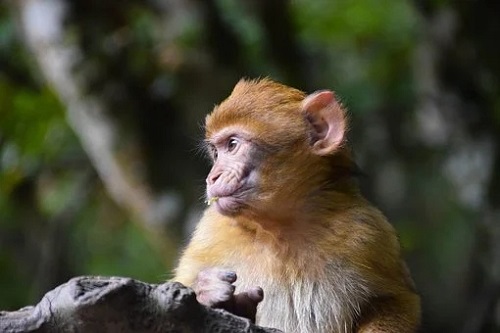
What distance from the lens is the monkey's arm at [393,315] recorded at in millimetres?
4492

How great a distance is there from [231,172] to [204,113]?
11.6 feet

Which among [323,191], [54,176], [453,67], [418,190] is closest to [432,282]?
[418,190]

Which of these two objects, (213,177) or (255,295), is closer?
(255,295)

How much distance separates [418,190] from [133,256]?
9.07 ft

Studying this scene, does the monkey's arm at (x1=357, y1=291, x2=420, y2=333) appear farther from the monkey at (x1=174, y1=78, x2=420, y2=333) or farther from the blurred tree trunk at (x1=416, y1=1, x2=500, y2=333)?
the blurred tree trunk at (x1=416, y1=1, x2=500, y2=333)

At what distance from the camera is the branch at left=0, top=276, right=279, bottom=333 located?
3211mm

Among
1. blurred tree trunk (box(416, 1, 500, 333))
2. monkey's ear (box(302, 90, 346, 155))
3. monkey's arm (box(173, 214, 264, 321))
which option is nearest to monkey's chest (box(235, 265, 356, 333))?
monkey's arm (box(173, 214, 264, 321))

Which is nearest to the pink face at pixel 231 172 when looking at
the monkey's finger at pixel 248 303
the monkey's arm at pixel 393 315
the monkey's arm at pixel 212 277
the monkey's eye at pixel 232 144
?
the monkey's eye at pixel 232 144

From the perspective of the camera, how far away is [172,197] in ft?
26.2

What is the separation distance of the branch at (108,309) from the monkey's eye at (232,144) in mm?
1412

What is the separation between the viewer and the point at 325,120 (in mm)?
4859

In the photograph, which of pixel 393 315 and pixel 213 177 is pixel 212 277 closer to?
pixel 213 177

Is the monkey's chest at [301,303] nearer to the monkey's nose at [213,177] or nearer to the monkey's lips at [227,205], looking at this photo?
the monkey's lips at [227,205]

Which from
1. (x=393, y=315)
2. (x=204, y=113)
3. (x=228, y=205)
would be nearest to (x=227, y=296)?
(x=228, y=205)
